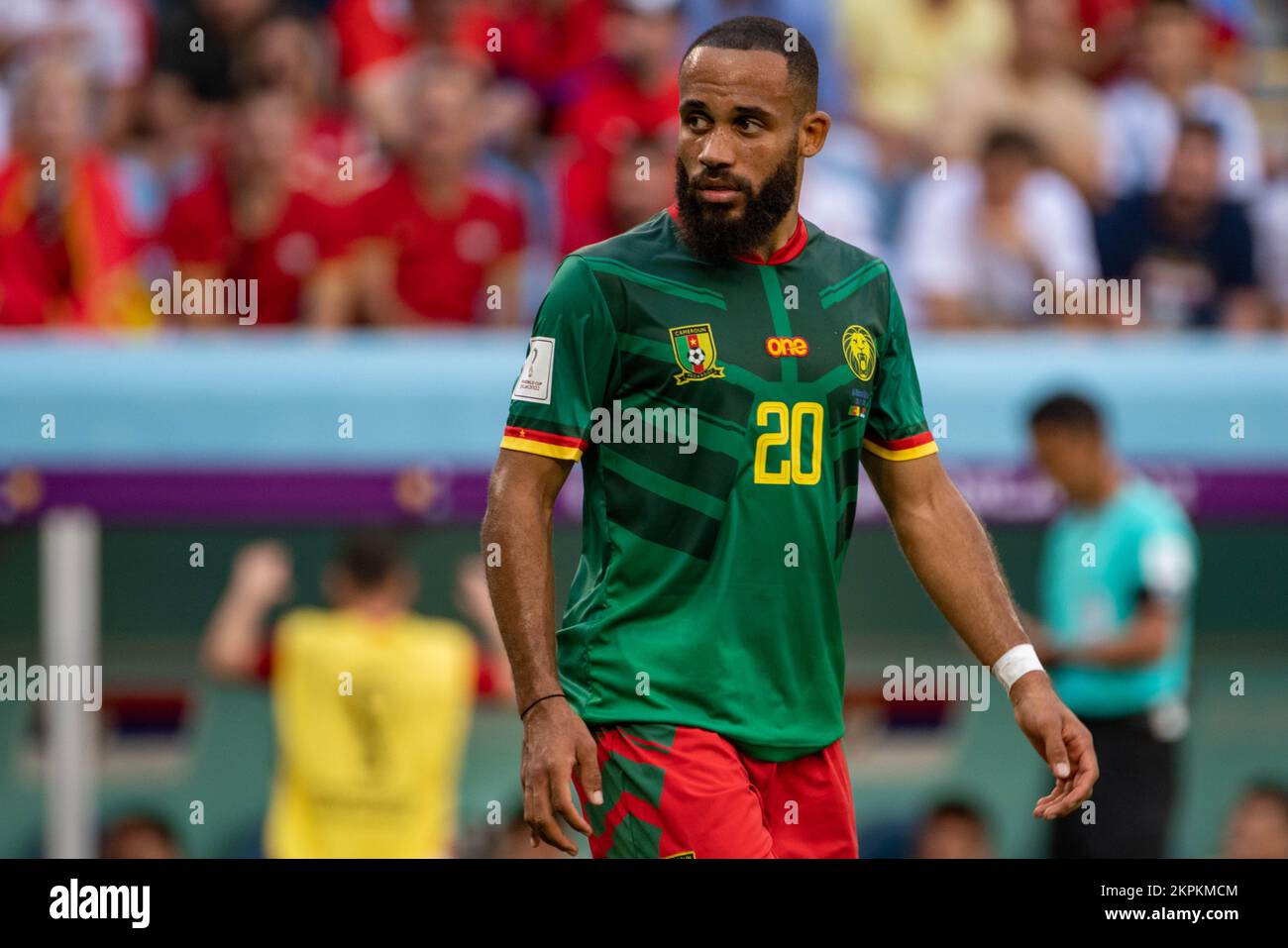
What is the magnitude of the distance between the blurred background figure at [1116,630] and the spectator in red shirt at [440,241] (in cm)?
→ 234

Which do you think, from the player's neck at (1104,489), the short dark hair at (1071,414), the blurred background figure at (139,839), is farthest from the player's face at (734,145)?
the blurred background figure at (139,839)

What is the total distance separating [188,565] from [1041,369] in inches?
130

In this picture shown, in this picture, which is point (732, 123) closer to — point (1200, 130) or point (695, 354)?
point (695, 354)

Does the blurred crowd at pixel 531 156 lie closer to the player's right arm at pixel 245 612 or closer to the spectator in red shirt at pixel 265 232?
the spectator in red shirt at pixel 265 232

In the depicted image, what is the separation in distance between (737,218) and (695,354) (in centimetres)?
26

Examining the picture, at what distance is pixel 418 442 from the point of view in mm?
7598

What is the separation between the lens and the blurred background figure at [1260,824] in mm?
7641

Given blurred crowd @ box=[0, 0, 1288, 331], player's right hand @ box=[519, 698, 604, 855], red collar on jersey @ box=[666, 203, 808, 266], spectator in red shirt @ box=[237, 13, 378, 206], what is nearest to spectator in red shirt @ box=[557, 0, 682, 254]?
blurred crowd @ box=[0, 0, 1288, 331]

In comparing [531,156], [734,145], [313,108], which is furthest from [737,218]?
[313,108]

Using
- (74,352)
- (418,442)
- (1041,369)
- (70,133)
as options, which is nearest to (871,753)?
(1041,369)

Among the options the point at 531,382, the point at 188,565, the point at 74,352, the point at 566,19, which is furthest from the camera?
the point at 566,19

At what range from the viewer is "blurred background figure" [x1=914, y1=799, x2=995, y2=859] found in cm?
768

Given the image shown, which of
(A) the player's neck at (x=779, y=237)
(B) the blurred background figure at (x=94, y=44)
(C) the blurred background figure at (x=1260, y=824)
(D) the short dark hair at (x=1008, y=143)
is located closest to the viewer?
(A) the player's neck at (x=779, y=237)

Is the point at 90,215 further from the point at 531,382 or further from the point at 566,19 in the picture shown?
the point at 531,382
